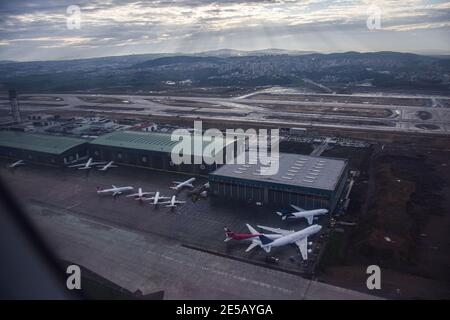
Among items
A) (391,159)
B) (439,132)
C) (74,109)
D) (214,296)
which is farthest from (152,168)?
(74,109)

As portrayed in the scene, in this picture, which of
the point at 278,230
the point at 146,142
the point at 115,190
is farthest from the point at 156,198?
the point at 146,142

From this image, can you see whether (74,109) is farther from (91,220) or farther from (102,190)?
(91,220)

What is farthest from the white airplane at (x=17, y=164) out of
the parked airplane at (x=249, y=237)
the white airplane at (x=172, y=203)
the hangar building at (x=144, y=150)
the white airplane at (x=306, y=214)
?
the white airplane at (x=306, y=214)

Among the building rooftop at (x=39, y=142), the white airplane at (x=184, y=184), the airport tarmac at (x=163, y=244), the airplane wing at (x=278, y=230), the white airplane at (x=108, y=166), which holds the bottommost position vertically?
the airport tarmac at (x=163, y=244)

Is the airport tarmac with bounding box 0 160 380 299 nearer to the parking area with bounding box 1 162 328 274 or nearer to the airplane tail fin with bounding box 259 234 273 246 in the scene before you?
the parking area with bounding box 1 162 328 274

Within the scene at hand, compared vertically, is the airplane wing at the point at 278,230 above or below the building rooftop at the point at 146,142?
below

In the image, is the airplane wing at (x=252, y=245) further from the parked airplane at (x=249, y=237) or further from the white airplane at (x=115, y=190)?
the white airplane at (x=115, y=190)

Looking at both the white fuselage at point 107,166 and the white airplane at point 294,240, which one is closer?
the white airplane at point 294,240
